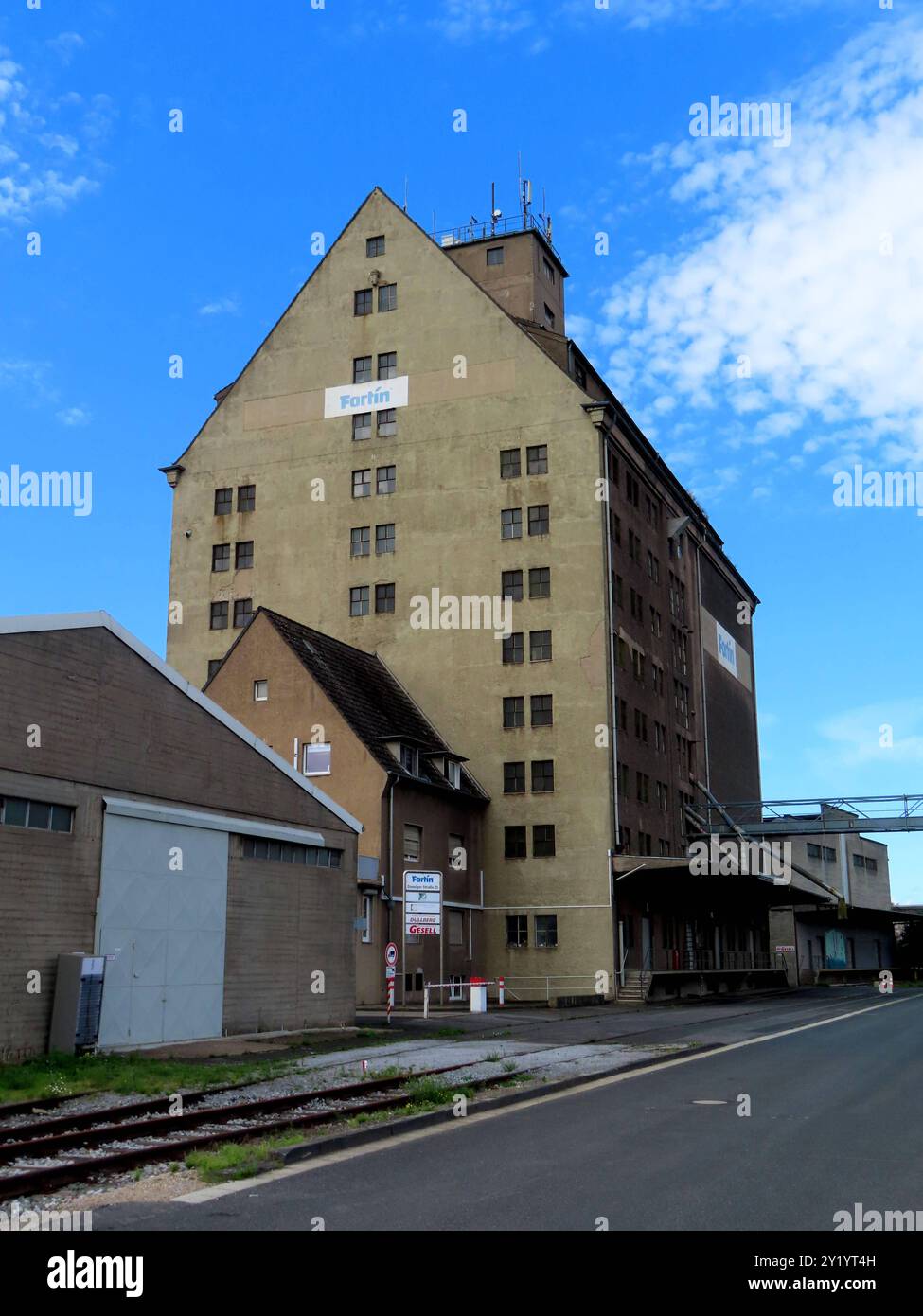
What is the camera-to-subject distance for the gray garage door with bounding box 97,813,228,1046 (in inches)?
918

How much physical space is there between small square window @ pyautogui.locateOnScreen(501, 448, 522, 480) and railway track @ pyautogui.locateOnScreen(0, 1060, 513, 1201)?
122ft

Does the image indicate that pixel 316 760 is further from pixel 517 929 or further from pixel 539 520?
pixel 539 520

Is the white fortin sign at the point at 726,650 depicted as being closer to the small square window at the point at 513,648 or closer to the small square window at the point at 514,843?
the small square window at the point at 513,648

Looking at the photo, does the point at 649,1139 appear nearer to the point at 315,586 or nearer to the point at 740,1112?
the point at 740,1112

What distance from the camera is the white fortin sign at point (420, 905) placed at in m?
29.8

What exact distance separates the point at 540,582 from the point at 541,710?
5.25 m


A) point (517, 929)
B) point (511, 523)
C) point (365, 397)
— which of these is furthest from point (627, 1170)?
point (365, 397)

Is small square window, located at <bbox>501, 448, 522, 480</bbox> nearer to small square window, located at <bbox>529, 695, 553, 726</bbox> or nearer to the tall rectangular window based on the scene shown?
the tall rectangular window

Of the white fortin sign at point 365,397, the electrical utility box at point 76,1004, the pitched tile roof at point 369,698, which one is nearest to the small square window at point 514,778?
the pitched tile roof at point 369,698

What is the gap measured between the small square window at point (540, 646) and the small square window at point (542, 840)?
657 centimetres

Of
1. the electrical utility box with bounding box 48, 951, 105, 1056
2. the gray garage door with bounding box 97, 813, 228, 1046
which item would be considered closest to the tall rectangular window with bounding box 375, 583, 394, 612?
the gray garage door with bounding box 97, 813, 228, 1046

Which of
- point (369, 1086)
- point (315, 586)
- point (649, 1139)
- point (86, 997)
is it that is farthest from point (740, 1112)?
point (315, 586)

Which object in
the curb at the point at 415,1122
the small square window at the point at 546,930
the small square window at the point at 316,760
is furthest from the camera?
the small square window at the point at 546,930

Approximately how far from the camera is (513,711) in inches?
1973
